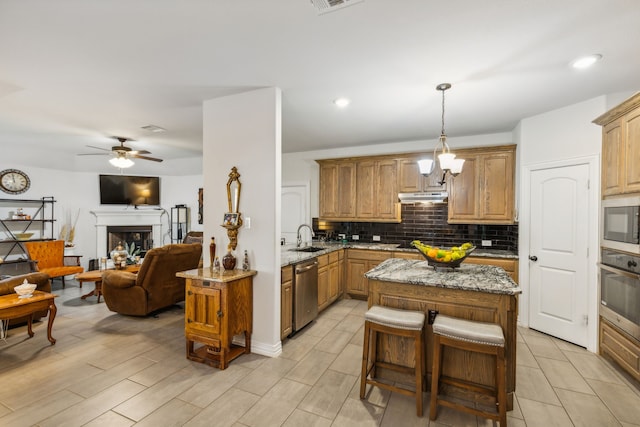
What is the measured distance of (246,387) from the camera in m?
2.46

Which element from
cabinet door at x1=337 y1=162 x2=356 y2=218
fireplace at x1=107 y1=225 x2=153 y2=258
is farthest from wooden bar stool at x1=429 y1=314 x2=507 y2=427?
fireplace at x1=107 y1=225 x2=153 y2=258

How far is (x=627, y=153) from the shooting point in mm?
2656

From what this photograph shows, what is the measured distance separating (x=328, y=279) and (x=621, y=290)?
3173mm

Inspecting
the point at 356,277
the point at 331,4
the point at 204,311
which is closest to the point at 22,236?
the point at 204,311

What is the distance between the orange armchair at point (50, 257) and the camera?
5.45m

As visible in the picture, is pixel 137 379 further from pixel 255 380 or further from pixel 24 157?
pixel 24 157

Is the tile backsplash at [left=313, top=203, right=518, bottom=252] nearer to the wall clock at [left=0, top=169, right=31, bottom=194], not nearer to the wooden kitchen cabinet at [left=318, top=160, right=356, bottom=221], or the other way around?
the wooden kitchen cabinet at [left=318, top=160, right=356, bottom=221]

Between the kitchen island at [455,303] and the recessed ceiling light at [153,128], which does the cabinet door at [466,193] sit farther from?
the recessed ceiling light at [153,128]

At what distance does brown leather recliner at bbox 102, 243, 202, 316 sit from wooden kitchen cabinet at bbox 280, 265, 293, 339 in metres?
1.76

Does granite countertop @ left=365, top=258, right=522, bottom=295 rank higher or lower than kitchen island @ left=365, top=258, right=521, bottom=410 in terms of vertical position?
higher

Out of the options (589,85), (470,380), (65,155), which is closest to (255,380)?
(470,380)

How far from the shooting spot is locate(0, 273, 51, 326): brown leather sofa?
3.33 m

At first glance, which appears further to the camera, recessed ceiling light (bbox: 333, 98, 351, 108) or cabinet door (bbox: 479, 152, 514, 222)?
cabinet door (bbox: 479, 152, 514, 222)

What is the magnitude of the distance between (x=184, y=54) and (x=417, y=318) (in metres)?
2.72
